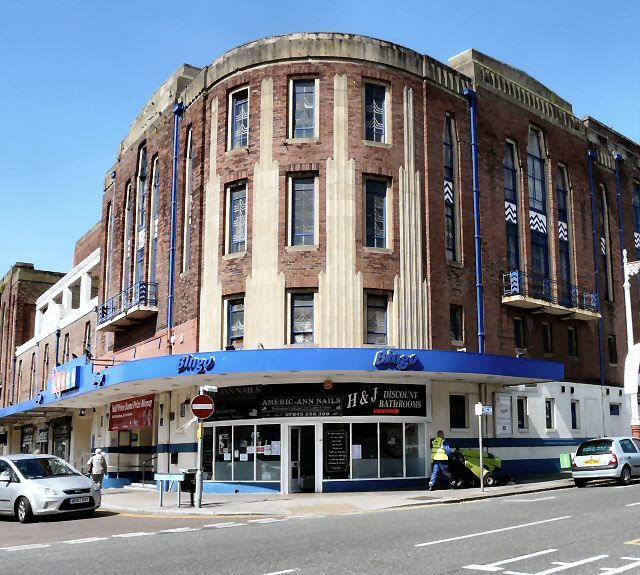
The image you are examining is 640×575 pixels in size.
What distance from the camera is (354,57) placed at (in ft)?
90.3

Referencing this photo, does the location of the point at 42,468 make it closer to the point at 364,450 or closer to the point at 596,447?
the point at 364,450

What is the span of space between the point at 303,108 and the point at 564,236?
1405cm

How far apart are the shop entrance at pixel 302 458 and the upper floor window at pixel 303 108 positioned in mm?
9882

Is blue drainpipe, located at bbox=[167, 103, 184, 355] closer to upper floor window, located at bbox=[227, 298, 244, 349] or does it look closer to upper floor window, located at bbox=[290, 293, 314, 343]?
upper floor window, located at bbox=[227, 298, 244, 349]

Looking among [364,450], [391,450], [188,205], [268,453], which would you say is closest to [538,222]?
[391,450]

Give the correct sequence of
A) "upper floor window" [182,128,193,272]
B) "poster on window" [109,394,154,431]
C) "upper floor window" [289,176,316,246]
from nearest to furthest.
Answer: "upper floor window" [289,176,316,246], "upper floor window" [182,128,193,272], "poster on window" [109,394,154,431]

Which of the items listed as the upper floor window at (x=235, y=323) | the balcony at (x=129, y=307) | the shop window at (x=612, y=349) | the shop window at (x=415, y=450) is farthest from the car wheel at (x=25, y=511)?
the shop window at (x=612, y=349)

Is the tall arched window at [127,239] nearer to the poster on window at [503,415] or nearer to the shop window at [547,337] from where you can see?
the poster on window at [503,415]

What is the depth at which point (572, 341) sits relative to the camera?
34969mm

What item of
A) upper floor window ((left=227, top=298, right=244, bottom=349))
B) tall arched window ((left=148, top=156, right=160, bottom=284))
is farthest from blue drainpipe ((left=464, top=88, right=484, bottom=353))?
tall arched window ((left=148, top=156, right=160, bottom=284))

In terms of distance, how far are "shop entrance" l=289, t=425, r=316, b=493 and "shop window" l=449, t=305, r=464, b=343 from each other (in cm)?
659

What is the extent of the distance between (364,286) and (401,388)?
351cm

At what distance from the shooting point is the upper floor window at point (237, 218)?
27.5m

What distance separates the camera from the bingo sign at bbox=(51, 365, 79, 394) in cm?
3103
